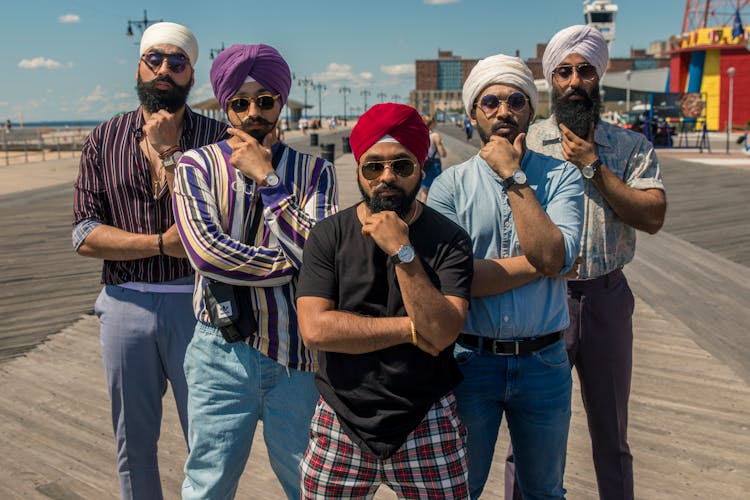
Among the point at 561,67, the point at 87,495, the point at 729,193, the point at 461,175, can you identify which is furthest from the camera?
the point at 729,193

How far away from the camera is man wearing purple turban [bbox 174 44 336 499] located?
236 centimetres

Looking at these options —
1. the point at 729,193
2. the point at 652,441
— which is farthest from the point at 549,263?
the point at 729,193

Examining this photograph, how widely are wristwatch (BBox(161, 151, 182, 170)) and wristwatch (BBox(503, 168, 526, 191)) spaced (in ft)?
3.99

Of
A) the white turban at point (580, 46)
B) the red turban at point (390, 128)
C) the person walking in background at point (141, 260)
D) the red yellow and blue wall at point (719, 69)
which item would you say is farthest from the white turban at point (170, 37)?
the red yellow and blue wall at point (719, 69)

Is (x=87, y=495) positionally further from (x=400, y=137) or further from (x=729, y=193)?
(x=729, y=193)

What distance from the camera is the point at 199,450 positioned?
2412 mm

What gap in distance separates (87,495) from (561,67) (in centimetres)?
307

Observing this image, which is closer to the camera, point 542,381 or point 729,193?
point 542,381

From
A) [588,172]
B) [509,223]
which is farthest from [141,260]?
[588,172]

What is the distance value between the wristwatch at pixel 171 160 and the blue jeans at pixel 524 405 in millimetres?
1249

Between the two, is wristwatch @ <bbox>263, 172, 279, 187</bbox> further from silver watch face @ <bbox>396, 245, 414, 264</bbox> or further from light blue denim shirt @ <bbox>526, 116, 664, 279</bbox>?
light blue denim shirt @ <bbox>526, 116, 664, 279</bbox>

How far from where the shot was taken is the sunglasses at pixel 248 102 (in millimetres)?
2451

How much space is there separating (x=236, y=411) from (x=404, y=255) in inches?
33.5

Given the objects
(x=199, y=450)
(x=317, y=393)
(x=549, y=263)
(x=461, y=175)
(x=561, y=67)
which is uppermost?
(x=561, y=67)
